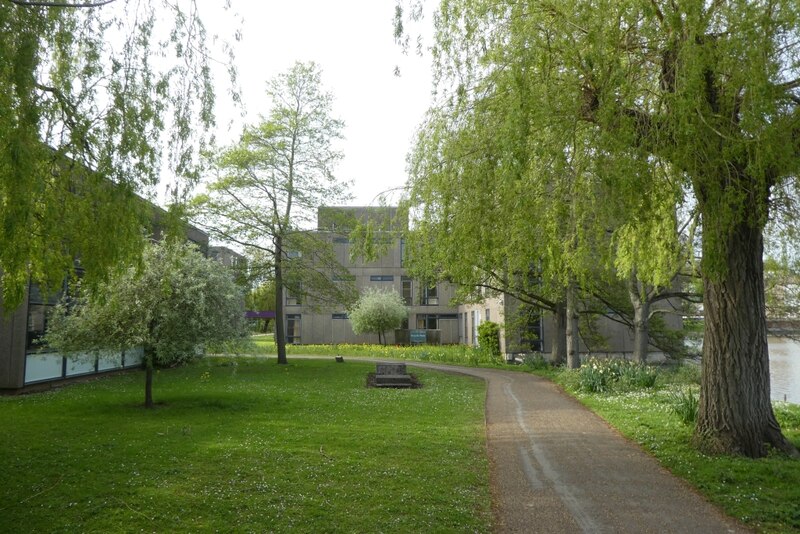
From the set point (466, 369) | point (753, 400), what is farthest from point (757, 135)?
point (466, 369)

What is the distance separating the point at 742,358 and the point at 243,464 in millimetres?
7093

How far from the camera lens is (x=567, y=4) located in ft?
24.4

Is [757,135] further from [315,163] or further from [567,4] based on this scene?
[315,163]

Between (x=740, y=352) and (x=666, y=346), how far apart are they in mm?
17342

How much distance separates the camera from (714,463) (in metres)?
7.79

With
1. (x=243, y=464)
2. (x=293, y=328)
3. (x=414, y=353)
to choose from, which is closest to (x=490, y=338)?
(x=414, y=353)

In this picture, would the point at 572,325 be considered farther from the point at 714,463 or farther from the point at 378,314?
the point at 378,314

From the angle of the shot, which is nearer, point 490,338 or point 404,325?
point 490,338

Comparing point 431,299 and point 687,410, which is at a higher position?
point 431,299

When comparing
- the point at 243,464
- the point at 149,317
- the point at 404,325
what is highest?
the point at 149,317

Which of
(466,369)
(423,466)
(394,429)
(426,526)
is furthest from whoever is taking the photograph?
(466,369)

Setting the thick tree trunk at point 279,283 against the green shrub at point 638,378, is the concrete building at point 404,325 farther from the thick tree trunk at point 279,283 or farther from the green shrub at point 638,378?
the green shrub at point 638,378

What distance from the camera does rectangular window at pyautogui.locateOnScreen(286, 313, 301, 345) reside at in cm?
4184

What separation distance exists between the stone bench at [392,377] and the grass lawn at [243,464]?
291 centimetres
